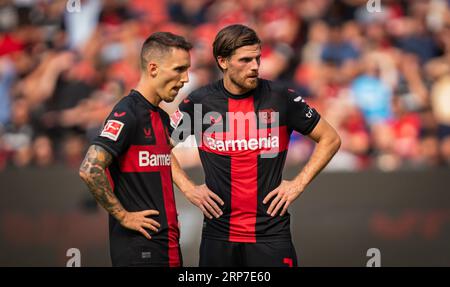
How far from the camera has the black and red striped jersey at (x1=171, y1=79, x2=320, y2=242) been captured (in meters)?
6.32

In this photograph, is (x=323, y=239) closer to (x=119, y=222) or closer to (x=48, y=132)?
(x=48, y=132)

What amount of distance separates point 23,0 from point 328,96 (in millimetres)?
4794

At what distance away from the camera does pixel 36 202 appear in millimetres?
10164

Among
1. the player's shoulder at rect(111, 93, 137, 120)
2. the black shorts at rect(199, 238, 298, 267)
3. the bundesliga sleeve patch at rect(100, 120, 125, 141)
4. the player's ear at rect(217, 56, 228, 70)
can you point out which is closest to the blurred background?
the black shorts at rect(199, 238, 298, 267)

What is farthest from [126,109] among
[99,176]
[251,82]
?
[251,82]

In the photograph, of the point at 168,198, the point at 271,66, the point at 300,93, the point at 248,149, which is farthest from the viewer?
the point at 271,66

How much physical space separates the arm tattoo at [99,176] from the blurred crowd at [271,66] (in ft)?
15.6

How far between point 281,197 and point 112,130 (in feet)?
4.71

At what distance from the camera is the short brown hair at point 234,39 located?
6.28m

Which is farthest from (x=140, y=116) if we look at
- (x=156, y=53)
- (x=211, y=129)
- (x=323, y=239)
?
(x=323, y=239)

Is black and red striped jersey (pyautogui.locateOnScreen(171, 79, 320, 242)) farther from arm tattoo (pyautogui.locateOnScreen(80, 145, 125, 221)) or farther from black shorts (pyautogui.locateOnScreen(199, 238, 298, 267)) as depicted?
arm tattoo (pyautogui.locateOnScreen(80, 145, 125, 221))

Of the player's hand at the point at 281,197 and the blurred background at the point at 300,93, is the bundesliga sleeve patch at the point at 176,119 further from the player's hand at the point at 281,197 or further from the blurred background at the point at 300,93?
the blurred background at the point at 300,93

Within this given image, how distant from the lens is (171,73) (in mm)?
5719

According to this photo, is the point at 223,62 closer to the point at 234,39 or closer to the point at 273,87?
the point at 234,39
